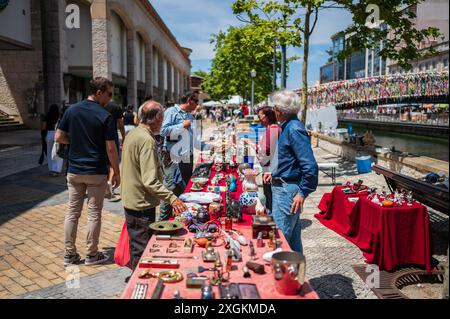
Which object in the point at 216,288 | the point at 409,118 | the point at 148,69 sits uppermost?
the point at 148,69

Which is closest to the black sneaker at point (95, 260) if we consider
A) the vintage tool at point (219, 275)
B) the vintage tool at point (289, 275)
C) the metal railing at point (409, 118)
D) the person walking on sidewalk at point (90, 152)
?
the person walking on sidewalk at point (90, 152)

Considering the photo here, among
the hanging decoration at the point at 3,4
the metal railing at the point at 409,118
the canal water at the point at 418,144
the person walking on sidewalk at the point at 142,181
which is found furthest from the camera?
the metal railing at the point at 409,118

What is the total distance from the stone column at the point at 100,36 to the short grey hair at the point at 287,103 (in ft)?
59.6

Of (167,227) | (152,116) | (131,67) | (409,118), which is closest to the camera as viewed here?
(167,227)

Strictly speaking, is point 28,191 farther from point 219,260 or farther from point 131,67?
point 131,67

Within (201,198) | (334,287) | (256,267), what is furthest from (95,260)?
(256,267)

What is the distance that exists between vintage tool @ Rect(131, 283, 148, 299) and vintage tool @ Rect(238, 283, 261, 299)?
1.76ft

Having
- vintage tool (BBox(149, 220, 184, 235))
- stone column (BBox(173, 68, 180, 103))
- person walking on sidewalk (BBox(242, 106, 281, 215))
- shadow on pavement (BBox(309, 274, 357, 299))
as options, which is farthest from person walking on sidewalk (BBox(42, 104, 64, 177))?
stone column (BBox(173, 68, 180, 103))

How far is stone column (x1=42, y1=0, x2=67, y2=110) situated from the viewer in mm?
19328

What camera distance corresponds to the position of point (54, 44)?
767 inches

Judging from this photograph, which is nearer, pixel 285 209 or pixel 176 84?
pixel 285 209

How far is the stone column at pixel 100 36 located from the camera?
20.3 metres

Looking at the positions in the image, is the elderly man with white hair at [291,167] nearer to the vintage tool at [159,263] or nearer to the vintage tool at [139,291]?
the vintage tool at [159,263]

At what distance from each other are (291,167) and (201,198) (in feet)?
3.60
